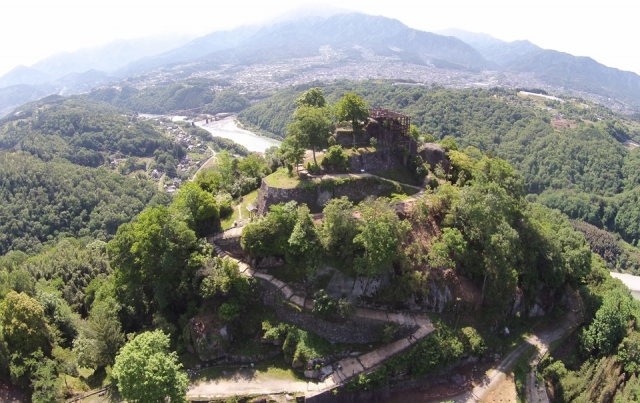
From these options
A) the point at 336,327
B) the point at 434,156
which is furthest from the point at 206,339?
the point at 434,156

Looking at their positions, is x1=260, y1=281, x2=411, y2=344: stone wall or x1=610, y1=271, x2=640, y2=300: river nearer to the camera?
x1=260, y1=281, x2=411, y2=344: stone wall

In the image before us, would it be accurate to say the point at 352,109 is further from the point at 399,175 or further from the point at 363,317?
the point at 363,317

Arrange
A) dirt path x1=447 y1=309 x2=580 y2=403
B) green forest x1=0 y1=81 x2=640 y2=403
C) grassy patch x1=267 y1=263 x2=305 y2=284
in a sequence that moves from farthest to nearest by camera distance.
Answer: grassy patch x1=267 y1=263 x2=305 y2=284, dirt path x1=447 y1=309 x2=580 y2=403, green forest x1=0 y1=81 x2=640 y2=403

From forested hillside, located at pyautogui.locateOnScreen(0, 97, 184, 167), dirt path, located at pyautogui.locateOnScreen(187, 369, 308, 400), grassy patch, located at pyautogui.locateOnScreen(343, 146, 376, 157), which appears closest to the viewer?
dirt path, located at pyautogui.locateOnScreen(187, 369, 308, 400)

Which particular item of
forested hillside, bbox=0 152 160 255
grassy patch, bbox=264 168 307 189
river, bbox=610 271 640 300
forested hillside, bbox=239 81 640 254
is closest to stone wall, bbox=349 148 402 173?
grassy patch, bbox=264 168 307 189

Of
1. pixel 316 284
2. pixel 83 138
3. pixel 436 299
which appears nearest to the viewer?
pixel 316 284

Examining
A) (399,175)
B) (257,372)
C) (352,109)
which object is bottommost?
(257,372)

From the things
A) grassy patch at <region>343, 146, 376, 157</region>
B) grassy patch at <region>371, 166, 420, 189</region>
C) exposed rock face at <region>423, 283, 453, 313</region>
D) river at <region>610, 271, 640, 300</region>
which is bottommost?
river at <region>610, 271, 640, 300</region>

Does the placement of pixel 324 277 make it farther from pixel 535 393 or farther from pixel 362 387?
pixel 535 393

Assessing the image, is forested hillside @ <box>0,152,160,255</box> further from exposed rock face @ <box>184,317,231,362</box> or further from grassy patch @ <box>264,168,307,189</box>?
exposed rock face @ <box>184,317,231,362</box>

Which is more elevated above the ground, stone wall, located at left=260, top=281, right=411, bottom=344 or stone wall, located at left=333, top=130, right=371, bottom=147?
stone wall, located at left=333, top=130, right=371, bottom=147
